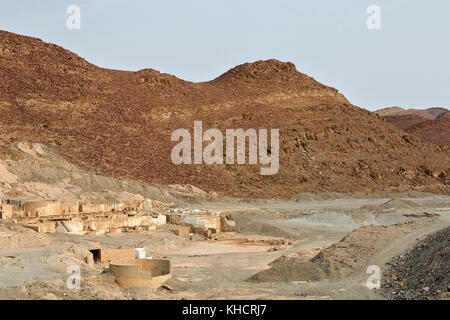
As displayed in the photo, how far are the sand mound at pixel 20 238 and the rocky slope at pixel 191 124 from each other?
20.2 meters

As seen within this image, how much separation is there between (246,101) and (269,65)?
11.9 m

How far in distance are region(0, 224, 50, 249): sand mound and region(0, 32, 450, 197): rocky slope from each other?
66.3 ft

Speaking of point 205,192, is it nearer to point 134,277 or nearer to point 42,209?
point 42,209

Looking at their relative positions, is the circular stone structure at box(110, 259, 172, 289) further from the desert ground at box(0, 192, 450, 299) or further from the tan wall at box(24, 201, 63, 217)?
the tan wall at box(24, 201, 63, 217)

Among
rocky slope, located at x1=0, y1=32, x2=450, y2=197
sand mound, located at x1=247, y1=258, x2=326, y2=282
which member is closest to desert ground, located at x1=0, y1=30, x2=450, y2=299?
Answer: sand mound, located at x1=247, y1=258, x2=326, y2=282

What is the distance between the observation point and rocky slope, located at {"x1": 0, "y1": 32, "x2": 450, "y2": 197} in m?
46.4

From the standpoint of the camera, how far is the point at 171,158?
1914 inches

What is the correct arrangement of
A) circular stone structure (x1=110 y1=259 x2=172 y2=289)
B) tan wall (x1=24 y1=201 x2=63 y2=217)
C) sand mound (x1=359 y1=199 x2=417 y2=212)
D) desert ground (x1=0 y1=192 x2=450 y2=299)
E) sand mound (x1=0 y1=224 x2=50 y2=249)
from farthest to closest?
sand mound (x1=359 y1=199 x2=417 y2=212) < tan wall (x1=24 y1=201 x2=63 y2=217) < sand mound (x1=0 y1=224 x2=50 y2=249) < circular stone structure (x1=110 y1=259 x2=172 y2=289) < desert ground (x1=0 y1=192 x2=450 y2=299)

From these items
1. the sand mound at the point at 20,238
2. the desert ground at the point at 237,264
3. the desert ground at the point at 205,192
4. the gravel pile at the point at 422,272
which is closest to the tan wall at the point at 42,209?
the desert ground at the point at 205,192

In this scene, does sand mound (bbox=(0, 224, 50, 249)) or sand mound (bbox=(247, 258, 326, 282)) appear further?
sand mound (bbox=(0, 224, 50, 249))

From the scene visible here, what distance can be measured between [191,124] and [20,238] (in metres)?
37.6

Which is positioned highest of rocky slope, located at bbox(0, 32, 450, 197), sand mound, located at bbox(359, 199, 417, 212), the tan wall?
rocky slope, located at bbox(0, 32, 450, 197)

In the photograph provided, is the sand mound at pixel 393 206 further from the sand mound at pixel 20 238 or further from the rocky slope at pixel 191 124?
the sand mound at pixel 20 238
